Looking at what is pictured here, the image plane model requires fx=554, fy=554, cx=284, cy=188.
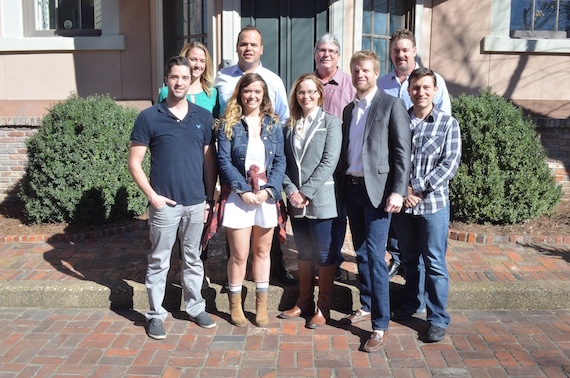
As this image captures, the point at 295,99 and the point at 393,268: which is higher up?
the point at 295,99

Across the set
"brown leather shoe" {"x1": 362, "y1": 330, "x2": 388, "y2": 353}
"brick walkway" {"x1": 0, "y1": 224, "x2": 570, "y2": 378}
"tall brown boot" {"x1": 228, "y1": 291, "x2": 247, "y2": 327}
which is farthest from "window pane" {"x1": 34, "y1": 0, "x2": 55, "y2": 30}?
"brown leather shoe" {"x1": 362, "y1": 330, "x2": 388, "y2": 353}

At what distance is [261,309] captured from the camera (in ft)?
14.0

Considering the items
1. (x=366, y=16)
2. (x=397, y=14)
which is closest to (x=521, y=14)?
(x=397, y=14)

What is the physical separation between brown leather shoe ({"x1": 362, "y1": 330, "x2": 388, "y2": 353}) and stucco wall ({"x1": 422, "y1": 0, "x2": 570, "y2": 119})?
487 centimetres

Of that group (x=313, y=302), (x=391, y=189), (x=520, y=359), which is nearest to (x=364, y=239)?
(x=391, y=189)

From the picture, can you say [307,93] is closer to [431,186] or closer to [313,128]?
[313,128]

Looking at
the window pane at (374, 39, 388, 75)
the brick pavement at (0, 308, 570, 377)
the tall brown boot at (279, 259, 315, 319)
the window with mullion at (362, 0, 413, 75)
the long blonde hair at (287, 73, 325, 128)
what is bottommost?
the brick pavement at (0, 308, 570, 377)

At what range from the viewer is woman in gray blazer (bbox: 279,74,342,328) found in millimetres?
3893

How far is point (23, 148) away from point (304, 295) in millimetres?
5335

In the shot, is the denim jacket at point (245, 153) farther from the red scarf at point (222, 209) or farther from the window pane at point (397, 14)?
the window pane at point (397, 14)

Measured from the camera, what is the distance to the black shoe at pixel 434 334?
393 cm

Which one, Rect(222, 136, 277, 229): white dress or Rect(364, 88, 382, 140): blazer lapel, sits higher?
Rect(364, 88, 382, 140): blazer lapel

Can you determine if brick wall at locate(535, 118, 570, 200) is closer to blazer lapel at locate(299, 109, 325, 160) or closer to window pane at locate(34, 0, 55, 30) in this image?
blazer lapel at locate(299, 109, 325, 160)

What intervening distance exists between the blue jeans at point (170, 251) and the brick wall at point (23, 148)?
14.9 ft
